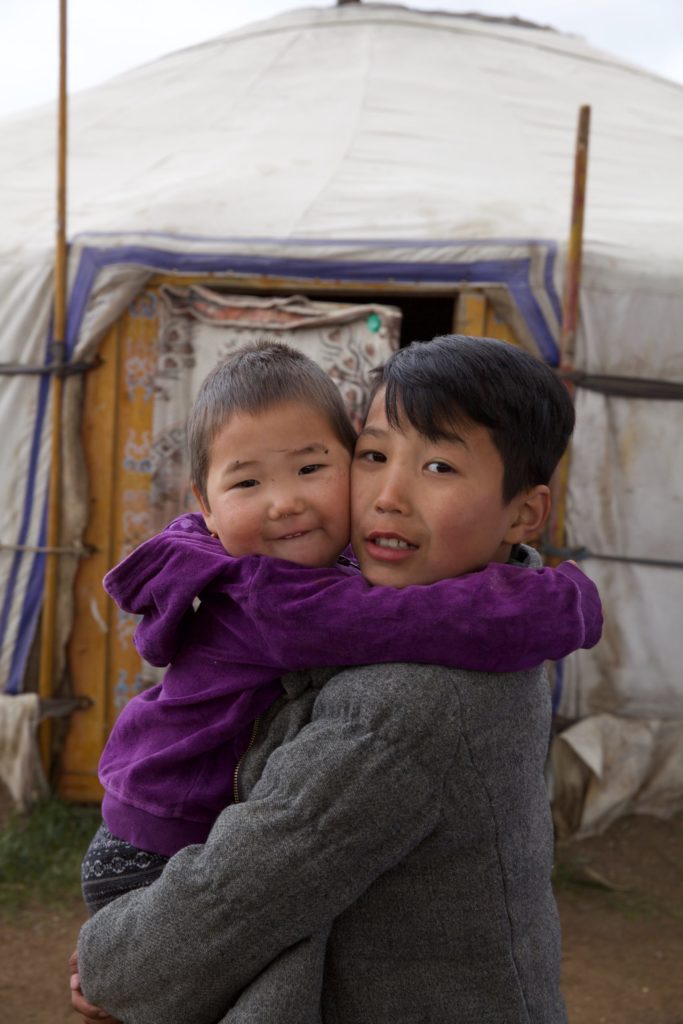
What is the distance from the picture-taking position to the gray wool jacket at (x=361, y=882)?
1.01 m

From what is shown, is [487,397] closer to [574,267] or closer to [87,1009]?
[87,1009]

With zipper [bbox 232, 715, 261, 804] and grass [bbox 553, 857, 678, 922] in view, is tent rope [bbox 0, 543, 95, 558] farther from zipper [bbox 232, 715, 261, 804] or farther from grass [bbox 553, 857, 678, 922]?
zipper [bbox 232, 715, 261, 804]

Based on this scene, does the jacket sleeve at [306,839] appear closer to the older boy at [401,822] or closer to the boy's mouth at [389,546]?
the older boy at [401,822]

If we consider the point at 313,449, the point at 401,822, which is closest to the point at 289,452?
the point at 313,449

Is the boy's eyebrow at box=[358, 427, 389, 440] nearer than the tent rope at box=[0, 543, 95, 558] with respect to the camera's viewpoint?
Yes

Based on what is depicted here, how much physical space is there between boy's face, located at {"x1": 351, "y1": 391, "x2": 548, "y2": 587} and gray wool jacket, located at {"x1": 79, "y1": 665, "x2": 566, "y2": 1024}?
14 cm

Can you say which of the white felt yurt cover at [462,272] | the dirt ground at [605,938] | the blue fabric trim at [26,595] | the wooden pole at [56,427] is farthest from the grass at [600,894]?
the blue fabric trim at [26,595]

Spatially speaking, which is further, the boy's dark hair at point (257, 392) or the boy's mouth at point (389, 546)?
the boy's dark hair at point (257, 392)

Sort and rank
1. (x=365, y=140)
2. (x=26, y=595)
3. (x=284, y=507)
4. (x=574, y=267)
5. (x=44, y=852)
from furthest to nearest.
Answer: (x=365, y=140) < (x=26, y=595) < (x=44, y=852) < (x=574, y=267) < (x=284, y=507)

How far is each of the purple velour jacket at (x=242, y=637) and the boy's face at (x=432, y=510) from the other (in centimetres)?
4

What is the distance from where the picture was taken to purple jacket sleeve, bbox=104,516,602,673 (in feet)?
3.45

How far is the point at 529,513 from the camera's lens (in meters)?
1.24

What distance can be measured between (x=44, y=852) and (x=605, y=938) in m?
2.13

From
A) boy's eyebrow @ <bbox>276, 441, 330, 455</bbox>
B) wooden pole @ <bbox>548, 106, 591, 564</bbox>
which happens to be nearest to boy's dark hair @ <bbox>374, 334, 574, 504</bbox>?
boy's eyebrow @ <bbox>276, 441, 330, 455</bbox>
